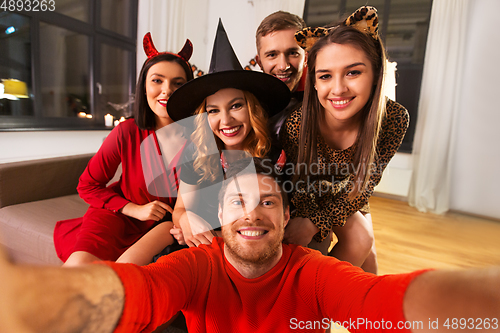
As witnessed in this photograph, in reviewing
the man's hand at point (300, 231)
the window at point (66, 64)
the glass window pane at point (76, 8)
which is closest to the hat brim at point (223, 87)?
the man's hand at point (300, 231)

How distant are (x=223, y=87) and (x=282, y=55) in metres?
0.27

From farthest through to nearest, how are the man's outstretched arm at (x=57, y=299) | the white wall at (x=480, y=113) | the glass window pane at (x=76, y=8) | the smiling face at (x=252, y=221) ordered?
the glass window pane at (x=76, y=8) < the smiling face at (x=252, y=221) < the white wall at (x=480, y=113) < the man's outstretched arm at (x=57, y=299)

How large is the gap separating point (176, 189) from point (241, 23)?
0.58 m

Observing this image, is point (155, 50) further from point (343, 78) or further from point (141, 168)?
point (343, 78)

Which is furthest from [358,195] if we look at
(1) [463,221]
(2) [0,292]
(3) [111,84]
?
(3) [111,84]

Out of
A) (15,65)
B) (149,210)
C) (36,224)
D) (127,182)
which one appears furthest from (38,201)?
(15,65)

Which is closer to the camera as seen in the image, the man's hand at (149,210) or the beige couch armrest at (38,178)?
the man's hand at (149,210)

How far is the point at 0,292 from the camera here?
4.5 inches

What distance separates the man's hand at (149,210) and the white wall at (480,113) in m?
0.72

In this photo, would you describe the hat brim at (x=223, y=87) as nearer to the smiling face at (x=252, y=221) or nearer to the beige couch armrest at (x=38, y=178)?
the smiling face at (x=252, y=221)

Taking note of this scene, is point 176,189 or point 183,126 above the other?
point 183,126

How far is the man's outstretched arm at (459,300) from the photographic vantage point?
141 mm

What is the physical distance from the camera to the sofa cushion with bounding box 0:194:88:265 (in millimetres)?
916

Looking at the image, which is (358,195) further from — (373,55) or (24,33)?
(24,33)
